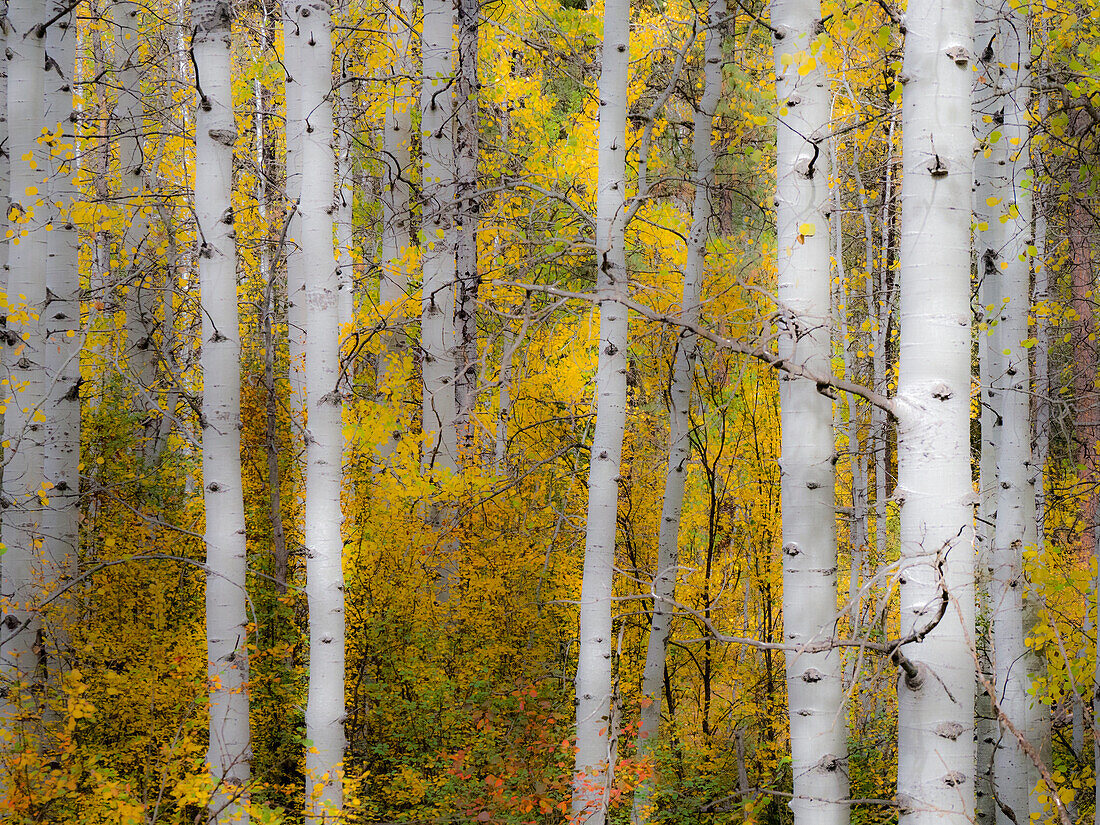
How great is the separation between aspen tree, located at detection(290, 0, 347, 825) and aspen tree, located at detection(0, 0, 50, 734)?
1718 millimetres

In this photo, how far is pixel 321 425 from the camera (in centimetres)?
453

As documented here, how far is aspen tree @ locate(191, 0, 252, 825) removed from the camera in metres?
4.46

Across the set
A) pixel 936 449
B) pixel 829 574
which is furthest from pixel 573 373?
pixel 936 449

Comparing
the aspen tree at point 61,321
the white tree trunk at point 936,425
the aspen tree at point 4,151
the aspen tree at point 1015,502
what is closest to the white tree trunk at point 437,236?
the aspen tree at point 61,321

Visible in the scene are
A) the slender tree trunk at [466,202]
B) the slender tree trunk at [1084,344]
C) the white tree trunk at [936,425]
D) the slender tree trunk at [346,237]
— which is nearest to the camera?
the white tree trunk at [936,425]

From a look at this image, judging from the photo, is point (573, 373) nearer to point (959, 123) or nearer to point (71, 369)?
point (71, 369)

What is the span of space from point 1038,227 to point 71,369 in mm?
6589

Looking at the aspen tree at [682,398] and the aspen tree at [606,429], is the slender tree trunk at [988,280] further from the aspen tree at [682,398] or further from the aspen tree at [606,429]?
the aspen tree at [606,429]

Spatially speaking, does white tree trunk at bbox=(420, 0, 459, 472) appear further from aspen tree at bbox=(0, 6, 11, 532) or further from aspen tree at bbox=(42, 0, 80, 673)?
aspen tree at bbox=(0, 6, 11, 532)

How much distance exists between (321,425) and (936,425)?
10.5ft

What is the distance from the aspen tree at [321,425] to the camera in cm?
437

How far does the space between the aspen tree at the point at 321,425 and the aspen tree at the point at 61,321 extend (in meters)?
1.82

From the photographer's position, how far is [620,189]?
4793mm

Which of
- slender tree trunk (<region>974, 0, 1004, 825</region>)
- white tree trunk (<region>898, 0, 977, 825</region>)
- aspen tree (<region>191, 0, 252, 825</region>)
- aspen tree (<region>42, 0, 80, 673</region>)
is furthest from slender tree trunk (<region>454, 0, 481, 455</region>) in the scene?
white tree trunk (<region>898, 0, 977, 825</region>)
